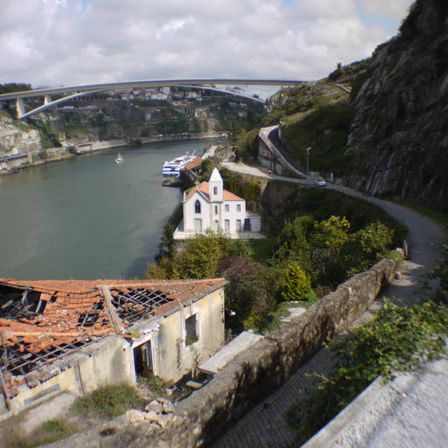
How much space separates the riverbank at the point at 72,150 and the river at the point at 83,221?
7.21 metres

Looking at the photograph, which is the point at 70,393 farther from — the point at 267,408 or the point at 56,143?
the point at 56,143

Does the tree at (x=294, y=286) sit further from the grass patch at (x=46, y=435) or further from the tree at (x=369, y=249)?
the grass patch at (x=46, y=435)

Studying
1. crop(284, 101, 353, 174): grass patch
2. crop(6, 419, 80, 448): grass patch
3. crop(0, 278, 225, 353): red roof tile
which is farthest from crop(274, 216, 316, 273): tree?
crop(6, 419, 80, 448): grass patch

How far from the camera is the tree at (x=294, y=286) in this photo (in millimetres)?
10102

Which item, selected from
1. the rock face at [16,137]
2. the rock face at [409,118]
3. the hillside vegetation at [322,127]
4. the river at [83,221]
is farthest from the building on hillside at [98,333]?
the rock face at [16,137]

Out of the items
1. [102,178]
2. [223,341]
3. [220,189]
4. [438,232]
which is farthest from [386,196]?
[102,178]

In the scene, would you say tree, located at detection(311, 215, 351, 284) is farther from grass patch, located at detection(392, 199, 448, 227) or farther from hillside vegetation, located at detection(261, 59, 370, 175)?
hillside vegetation, located at detection(261, 59, 370, 175)

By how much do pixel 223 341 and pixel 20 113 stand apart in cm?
7936

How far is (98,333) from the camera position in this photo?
6012 mm

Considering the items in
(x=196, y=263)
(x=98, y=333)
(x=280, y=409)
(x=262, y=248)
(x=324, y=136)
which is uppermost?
(x=280, y=409)

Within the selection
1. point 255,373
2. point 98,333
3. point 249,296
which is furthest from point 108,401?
point 249,296

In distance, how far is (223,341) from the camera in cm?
845

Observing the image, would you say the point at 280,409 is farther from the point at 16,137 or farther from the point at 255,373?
the point at 16,137

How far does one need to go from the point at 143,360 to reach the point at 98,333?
0.95 meters
